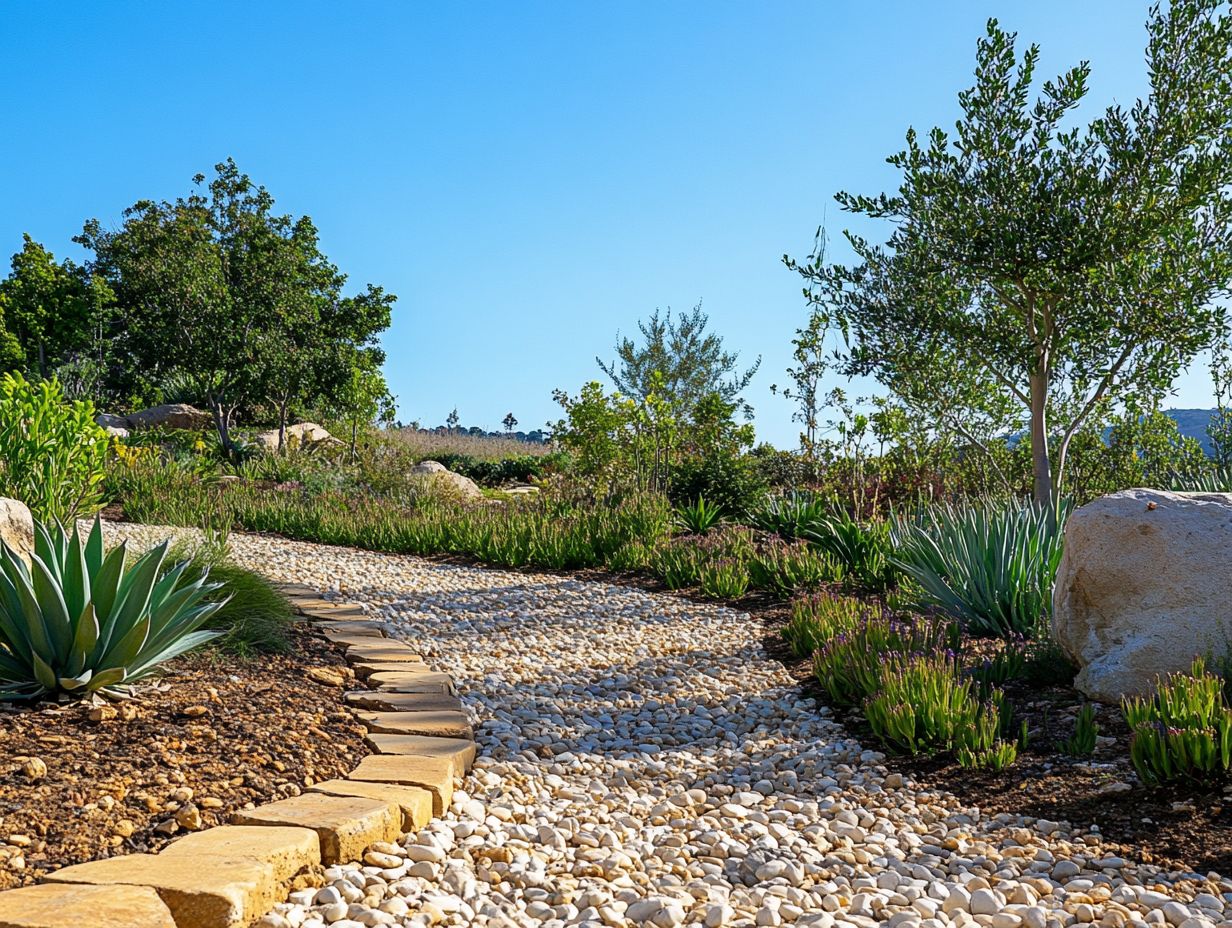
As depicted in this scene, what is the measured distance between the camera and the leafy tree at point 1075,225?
7820 mm

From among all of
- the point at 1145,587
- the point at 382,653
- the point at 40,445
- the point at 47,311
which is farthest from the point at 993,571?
the point at 47,311

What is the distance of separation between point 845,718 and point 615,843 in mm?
1739

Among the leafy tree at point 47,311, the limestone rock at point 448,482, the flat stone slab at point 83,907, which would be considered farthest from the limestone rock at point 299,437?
the flat stone slab at point 83,907

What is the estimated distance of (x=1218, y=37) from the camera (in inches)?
302

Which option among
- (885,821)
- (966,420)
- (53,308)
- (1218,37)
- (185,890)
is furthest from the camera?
(53,308)

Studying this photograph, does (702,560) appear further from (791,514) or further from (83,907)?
(83,907)

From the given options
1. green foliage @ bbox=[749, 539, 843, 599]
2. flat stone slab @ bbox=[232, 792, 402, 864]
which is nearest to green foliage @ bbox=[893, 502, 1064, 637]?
green foliage @ bbox=[749, 539, 843, 599]

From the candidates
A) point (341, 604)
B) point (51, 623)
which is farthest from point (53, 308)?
point (51, 623)

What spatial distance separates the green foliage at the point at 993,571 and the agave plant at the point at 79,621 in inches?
163

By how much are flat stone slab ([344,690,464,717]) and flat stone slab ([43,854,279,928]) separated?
5.18ft

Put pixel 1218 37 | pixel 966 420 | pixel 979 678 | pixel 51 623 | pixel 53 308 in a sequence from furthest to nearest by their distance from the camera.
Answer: pixel 53 308
pixel 966 420
pixel 1218 37
pixel 979 678
pixel 51 623

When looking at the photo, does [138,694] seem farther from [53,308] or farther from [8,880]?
[53,308]

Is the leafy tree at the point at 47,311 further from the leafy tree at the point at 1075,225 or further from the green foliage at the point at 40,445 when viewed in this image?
the leafy tree at the point at 1075,225

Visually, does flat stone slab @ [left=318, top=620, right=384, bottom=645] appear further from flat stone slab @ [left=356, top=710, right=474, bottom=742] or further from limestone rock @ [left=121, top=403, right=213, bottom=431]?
limestone rock @ [left=121, top=403, right=213, bottom=431]
